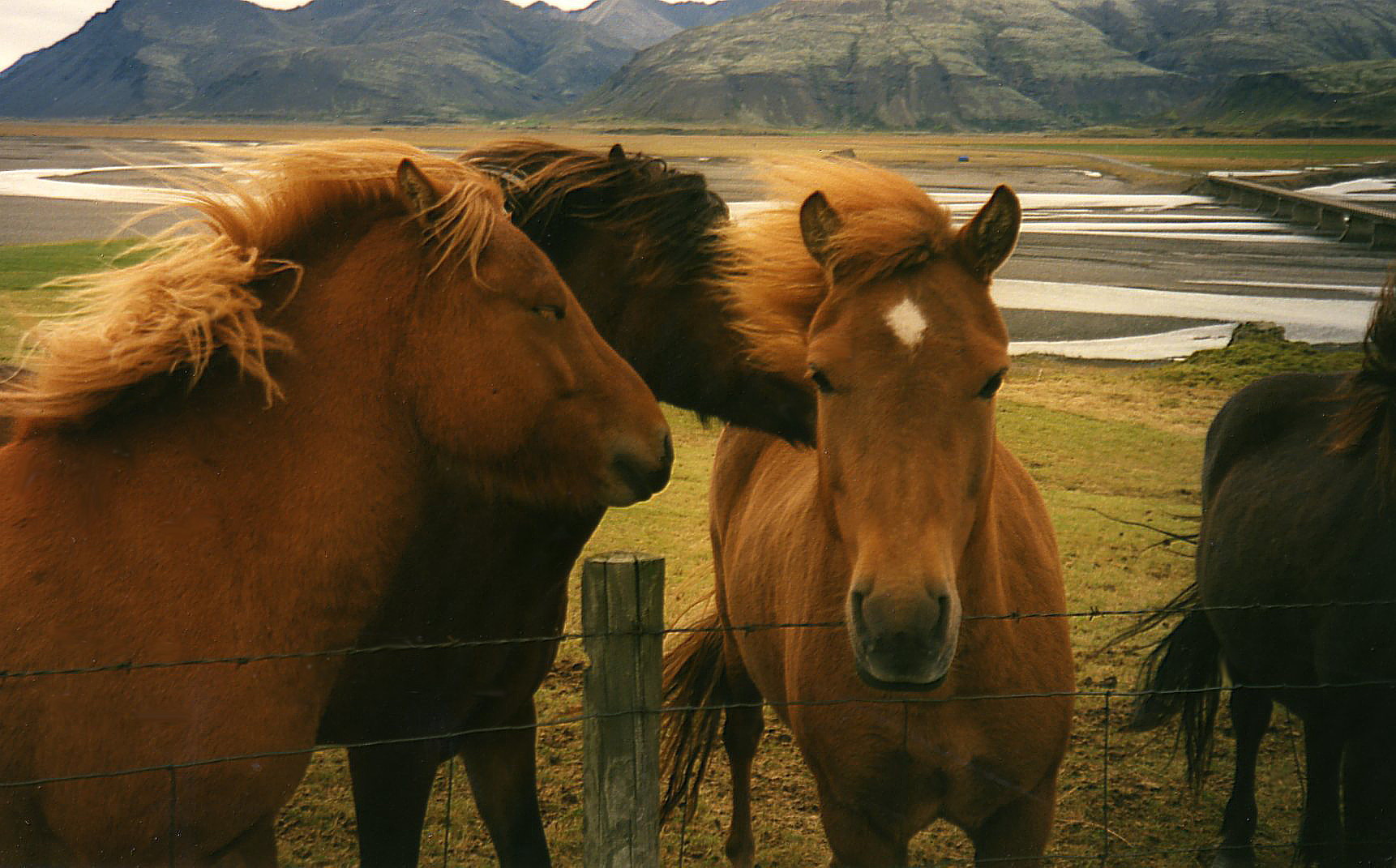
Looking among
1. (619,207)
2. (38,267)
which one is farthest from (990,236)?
(38,267)

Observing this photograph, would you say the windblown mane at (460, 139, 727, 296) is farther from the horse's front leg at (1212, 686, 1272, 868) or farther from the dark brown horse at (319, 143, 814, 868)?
the horse's front leg at (1212, 686, 1272, 868)

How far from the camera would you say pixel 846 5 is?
173m

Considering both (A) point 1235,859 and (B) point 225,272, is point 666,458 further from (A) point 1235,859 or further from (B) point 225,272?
(A) point 1235,859

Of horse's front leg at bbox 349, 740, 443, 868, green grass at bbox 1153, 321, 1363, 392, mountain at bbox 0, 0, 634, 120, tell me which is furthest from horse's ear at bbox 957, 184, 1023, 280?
mountain at bbox 0, 0, 634, 120

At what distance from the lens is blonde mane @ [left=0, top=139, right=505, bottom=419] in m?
1.96

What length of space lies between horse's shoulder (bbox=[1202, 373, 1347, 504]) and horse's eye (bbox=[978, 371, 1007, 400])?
223cm

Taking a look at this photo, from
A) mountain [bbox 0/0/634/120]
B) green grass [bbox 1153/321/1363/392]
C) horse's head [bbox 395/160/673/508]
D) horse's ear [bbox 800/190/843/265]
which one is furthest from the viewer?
mountain [bbox 0/0/634/120]

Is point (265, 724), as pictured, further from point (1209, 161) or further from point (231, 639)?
point (1209, 161)

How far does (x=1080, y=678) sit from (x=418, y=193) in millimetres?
3975

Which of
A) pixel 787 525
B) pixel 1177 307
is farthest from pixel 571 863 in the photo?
pixel 1177 307

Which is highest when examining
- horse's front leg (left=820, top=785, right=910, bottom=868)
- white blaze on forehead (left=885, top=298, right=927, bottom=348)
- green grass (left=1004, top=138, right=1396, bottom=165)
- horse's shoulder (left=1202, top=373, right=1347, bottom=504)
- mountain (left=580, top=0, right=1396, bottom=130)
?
mountain (left=580, top=0, right=1396, bottom=130)

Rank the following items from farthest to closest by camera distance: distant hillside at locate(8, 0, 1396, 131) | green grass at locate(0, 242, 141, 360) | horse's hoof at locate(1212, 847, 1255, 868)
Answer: distant hillside at locate(8, 0, 1396, 131), green grass at locate(0, 242, 141, 360), horse's hoof at locate(1212, 847, 1255, 868)

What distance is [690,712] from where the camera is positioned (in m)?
3.73

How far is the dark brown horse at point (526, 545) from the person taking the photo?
235 centimetres
